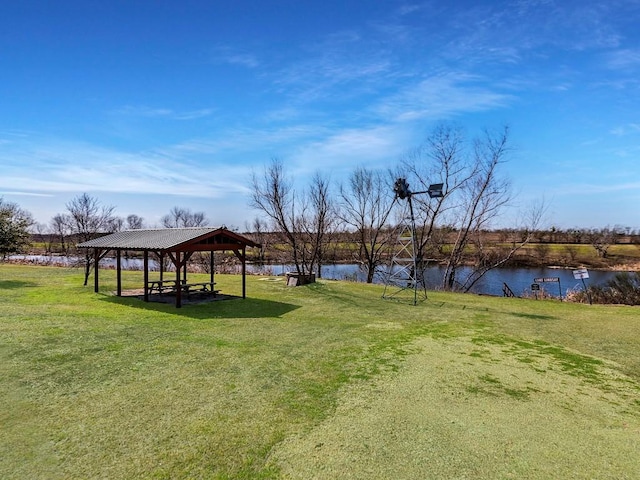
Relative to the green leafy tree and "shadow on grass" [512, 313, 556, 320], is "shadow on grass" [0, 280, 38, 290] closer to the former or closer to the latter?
the green leafy tree

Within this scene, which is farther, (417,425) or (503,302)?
(503,302)

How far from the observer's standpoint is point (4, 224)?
1598 centimetres

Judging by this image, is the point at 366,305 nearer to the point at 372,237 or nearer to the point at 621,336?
the point at 621,336

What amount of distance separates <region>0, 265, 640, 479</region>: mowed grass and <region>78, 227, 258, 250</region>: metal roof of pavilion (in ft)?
6.71

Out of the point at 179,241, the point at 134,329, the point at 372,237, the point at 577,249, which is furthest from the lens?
the point at 577,249

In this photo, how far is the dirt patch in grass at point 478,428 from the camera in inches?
128

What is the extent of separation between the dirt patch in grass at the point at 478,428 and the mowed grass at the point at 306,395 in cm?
2

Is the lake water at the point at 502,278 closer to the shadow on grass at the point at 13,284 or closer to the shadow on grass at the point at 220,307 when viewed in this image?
the shadow on grass at the point at 220,307

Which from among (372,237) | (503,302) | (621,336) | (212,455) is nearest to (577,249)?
(372,237)

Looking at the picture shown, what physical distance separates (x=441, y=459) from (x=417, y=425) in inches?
24.0

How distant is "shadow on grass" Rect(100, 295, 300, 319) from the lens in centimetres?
948

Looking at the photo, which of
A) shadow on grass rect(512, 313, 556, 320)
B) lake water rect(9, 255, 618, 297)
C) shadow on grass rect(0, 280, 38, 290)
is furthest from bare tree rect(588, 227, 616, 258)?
shadow on grass rect(0, 280, 38, 290)

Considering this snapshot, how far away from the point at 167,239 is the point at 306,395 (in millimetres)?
7708

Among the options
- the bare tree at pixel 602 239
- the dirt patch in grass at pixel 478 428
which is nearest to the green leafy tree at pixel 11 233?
the dirt patch in grass at pixel 478 428
